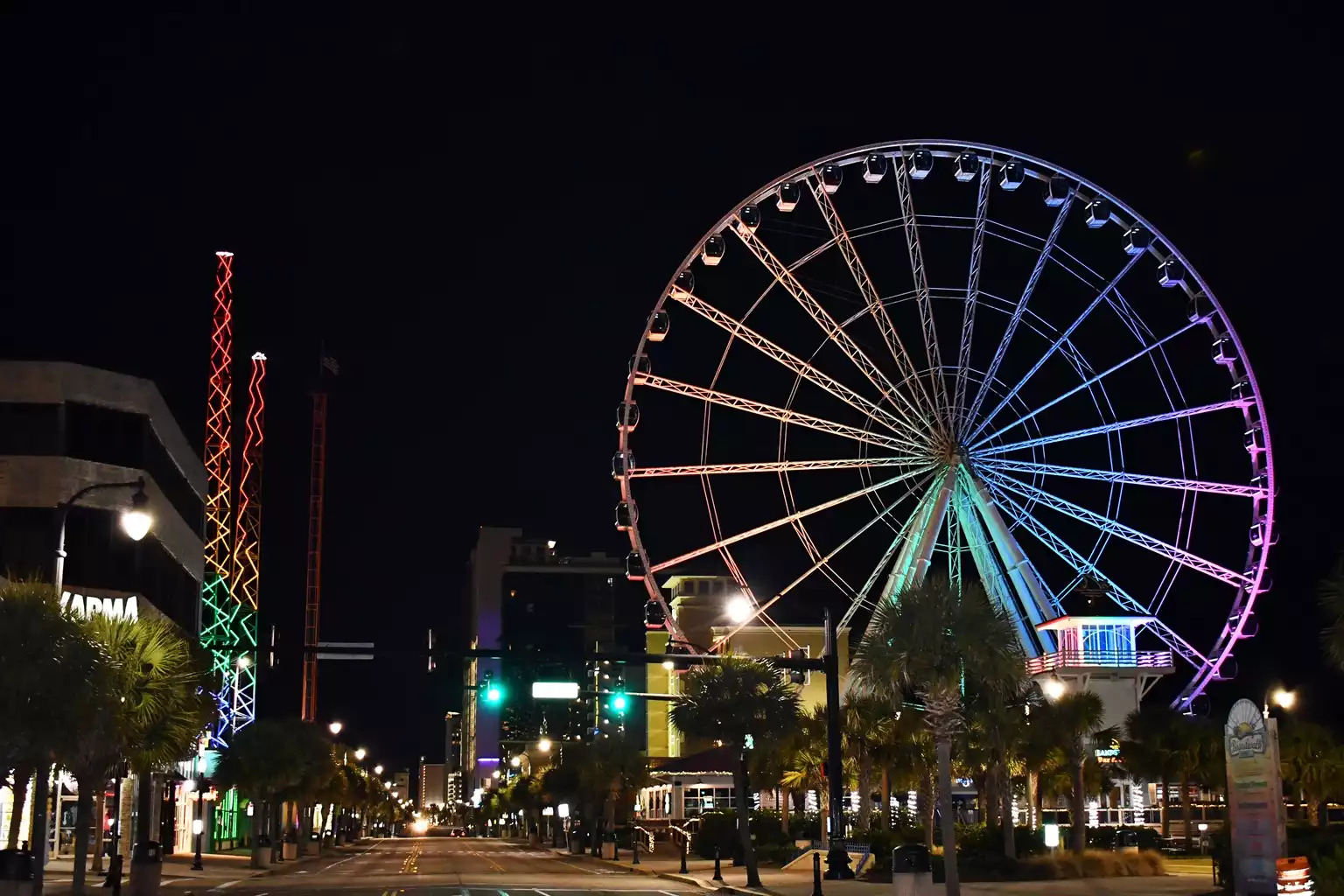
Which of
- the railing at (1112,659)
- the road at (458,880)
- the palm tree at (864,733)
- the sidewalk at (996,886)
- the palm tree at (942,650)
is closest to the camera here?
the palm tree at (942,650)

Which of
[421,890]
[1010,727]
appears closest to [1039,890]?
[1010,727]

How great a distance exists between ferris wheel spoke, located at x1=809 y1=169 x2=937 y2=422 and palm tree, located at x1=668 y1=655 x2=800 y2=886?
33.0 feet

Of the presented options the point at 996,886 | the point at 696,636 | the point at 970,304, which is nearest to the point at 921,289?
the point at 970,304

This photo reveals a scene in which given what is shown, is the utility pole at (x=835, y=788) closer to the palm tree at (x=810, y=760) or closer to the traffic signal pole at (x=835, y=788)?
the traffic signal pole at (x=835, y=788)

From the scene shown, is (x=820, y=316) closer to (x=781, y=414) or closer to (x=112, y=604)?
(x=781, y=414)

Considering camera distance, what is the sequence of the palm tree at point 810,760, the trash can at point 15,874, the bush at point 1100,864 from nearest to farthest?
the trash can at point 15,874 → the bush at point 1100,864 → the palm tree at point 810,760

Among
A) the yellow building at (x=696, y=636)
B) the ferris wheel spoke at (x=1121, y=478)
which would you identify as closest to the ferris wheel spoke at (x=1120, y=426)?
the ferris wheel spoke at (x=1121, y=478)

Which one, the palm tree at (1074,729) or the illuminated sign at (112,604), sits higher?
the illuminated sign at (112,604)

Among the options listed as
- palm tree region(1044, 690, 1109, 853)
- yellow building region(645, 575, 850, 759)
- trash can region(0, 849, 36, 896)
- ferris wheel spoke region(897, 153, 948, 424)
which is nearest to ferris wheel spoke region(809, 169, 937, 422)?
ferris wheel spoke region(897, 153, 948, 424)

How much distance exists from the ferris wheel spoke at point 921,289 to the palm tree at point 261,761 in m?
34.3

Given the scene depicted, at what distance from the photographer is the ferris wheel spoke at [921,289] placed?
49938 mm

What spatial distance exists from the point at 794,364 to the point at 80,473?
25.8m

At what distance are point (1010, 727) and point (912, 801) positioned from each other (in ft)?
119

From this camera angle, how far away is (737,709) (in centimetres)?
4722
